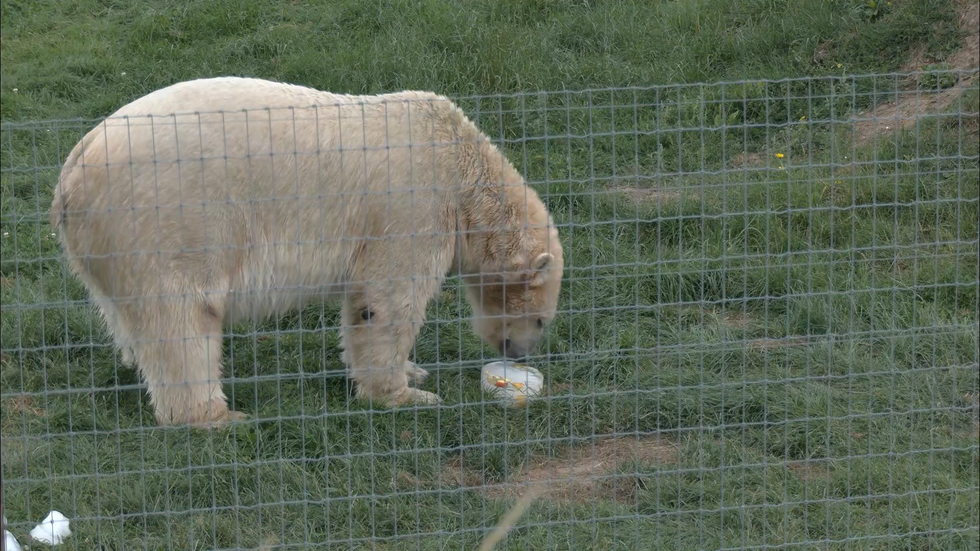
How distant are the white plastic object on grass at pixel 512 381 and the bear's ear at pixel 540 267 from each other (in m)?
0.47

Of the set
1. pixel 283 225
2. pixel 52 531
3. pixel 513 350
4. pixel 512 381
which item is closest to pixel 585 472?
pixel 512 381

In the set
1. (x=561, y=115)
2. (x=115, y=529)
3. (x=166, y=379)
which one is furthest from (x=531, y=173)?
(x=115, y=529)

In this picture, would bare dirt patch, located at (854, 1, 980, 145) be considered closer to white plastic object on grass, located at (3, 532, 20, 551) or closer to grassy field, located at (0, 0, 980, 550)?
grassy field, located at (0, 0, 980, 550)

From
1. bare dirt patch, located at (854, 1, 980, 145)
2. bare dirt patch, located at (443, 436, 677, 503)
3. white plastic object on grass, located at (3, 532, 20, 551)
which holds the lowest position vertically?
bare dirt patch, located at (443, 436, 677, 503)

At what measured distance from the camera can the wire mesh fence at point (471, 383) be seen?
4.96m

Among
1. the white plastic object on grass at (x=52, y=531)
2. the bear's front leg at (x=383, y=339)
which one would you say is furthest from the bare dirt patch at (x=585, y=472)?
the white plastic object on grass at (x=52, y=531)

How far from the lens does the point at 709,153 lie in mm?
8773

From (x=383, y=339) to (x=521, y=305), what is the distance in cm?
81

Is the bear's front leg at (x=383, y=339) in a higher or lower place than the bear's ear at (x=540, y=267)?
lower

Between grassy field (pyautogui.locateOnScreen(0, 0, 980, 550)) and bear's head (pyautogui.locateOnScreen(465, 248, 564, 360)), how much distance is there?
0.86ft

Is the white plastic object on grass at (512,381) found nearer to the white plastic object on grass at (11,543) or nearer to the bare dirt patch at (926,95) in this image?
the white plastic object on grass at (11,543)

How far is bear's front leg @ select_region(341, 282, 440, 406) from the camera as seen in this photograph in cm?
622

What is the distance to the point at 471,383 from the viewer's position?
22.0 feet

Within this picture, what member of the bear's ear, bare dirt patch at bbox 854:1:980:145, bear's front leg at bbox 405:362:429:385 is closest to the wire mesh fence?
the bear's ear
